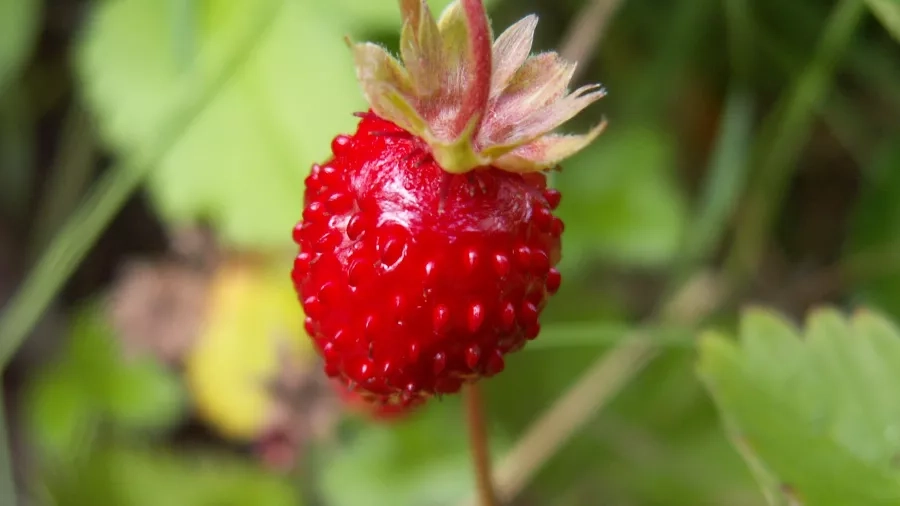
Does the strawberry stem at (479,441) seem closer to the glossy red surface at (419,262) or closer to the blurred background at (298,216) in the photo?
the glossy red surface at (419,262)

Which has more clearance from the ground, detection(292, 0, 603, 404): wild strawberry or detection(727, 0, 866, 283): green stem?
detection(292, 0, 603, 404): wild strawberry

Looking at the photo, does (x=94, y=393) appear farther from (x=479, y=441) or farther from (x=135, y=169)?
(x=479, y=441)

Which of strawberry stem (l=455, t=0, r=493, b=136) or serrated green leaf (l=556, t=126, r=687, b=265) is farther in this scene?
serrated green leaf (l=556, t=126, r=687, b=265)

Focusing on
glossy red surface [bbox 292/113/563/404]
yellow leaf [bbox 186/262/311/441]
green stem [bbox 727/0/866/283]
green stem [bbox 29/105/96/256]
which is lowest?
yellow leaf [bbox 186/262/311/441]

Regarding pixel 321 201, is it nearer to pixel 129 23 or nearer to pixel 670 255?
pixel 129 23

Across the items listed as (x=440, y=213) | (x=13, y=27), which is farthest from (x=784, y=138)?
(x=13, y=27)

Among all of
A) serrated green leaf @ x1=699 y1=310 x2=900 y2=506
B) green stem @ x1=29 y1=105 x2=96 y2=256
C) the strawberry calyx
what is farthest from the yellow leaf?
the strawberry calyx

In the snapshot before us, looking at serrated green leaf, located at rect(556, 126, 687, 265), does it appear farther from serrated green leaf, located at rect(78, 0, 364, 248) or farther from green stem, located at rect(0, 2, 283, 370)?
green stem, located at rect(0, 2, 283, 370)
